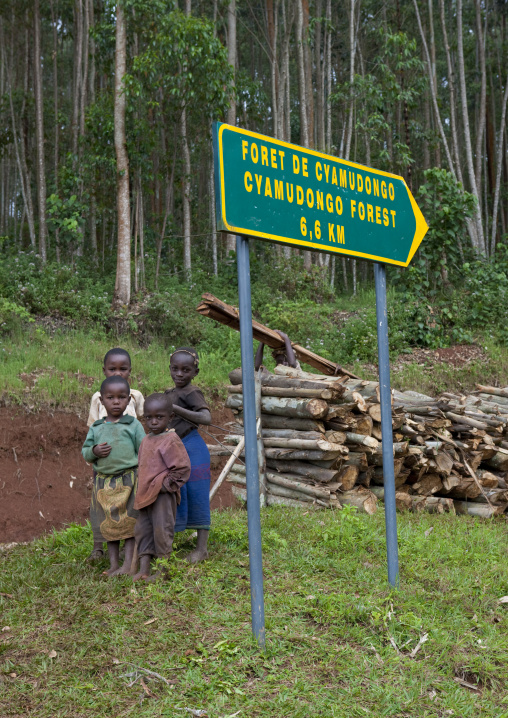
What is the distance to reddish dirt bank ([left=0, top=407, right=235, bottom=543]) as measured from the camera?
7297mm

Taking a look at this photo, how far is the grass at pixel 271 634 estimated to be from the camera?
3045mm

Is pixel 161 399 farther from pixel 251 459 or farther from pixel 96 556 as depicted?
pixel 96 556

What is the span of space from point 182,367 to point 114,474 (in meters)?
0.89

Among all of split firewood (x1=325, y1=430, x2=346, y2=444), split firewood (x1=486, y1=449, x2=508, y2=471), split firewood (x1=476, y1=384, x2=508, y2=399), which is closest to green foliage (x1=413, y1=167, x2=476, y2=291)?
split firewood (x1=476, y1=384, x2=508, y2=399)

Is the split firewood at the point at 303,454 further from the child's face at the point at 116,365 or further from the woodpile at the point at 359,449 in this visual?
the child's face at the point at 116,365

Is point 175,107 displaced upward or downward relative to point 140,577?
upward

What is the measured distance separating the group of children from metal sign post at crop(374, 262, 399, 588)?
127cm

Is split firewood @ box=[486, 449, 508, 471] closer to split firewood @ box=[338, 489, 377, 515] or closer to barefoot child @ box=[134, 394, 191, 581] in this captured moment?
split firewood @ box=[338, 489, 377, 515]

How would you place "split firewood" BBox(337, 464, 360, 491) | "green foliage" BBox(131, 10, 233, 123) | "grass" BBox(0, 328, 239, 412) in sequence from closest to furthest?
"split firewood" BBox(337, 464, 360, 491) < "grass" BBox(0, 328, 239, 412) < "green foliage" BBox(131, 10, 233, 123)

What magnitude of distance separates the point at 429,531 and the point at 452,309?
32.7ft

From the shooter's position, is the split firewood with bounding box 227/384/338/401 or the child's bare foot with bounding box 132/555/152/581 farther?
the split firewood with bounding box 227/384/338/401

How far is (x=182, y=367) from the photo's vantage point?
15.6ft

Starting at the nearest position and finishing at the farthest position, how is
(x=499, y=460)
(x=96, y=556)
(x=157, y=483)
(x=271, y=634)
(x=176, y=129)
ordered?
(x=271, y=634)
(x=157, y=483)
(x=96, y=556)
(x=499, y=460)
(x=176, y=129)

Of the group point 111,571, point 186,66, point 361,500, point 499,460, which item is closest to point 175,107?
point 186,66
